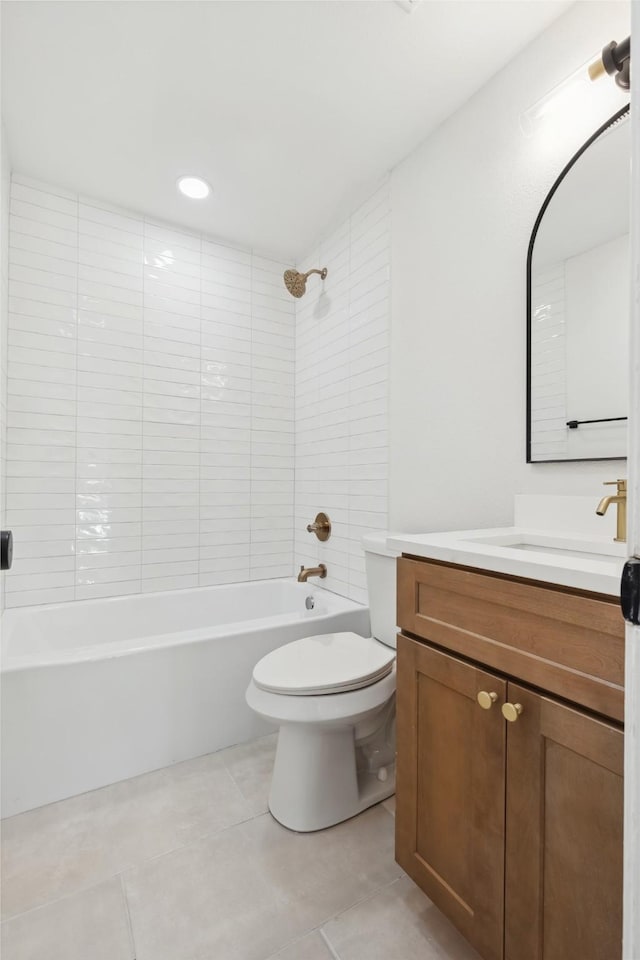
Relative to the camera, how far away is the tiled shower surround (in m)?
2.15

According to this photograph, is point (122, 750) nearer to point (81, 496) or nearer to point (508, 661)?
point (81, 496)

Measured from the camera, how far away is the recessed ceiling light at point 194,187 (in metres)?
2.09

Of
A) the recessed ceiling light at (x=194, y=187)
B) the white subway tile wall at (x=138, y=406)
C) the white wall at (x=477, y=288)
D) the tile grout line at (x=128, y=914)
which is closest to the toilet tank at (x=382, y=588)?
the white wall at (x=477, y=288)

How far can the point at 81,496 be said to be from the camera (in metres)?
2.24


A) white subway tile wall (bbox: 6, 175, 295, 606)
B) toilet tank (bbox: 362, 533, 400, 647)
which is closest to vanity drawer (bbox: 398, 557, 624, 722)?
toilet tank (bbox: 362, 533, 400, 647)

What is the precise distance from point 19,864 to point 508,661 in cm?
146

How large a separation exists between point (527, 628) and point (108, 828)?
1434mm

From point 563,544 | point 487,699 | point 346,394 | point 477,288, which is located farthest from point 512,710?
point 346,394

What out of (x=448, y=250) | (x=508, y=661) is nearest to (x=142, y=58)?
(x=448, y=250)

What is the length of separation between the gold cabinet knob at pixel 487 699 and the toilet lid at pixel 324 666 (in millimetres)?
580

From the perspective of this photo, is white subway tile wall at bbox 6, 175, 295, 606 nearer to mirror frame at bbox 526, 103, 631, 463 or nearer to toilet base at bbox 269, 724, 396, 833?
toilet base at bbox 269, 724, 396, 833

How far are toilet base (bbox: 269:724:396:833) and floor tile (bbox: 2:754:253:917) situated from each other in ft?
0.52

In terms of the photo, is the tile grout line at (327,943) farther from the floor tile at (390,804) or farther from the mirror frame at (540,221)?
the mirror frame at (540,221)

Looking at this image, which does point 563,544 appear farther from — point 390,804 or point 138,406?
point 138,406
